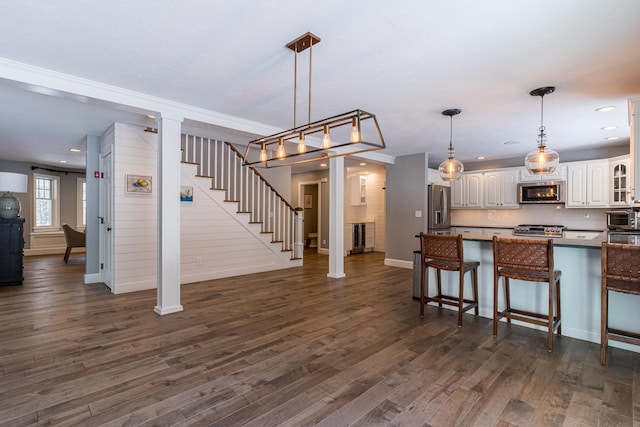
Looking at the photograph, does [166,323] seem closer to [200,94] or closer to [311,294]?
[311,294]

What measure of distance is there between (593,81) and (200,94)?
3869 mm

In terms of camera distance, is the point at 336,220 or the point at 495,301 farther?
the point at 336,220

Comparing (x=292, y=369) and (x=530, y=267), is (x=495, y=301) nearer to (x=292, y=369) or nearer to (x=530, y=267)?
(x=530, y=267)

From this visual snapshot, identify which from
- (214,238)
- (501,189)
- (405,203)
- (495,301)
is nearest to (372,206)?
(405,203)

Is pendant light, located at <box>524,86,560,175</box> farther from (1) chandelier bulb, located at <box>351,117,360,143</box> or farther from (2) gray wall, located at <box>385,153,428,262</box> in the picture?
(2) gray wall, located at <box>385,153,428,262</box>

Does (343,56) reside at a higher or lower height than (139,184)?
higher

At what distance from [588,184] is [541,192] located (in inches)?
28.3

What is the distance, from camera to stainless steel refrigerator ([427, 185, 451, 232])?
6816 millimetres

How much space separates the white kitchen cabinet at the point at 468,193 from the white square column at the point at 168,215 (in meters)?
6.14

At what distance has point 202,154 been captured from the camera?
230 inches

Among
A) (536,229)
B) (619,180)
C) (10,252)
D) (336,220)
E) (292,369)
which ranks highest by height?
(619,180)

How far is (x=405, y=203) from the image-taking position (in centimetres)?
711

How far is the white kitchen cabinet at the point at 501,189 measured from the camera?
6.82 metres

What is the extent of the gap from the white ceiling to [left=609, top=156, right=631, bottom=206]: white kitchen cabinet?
5.46ft
